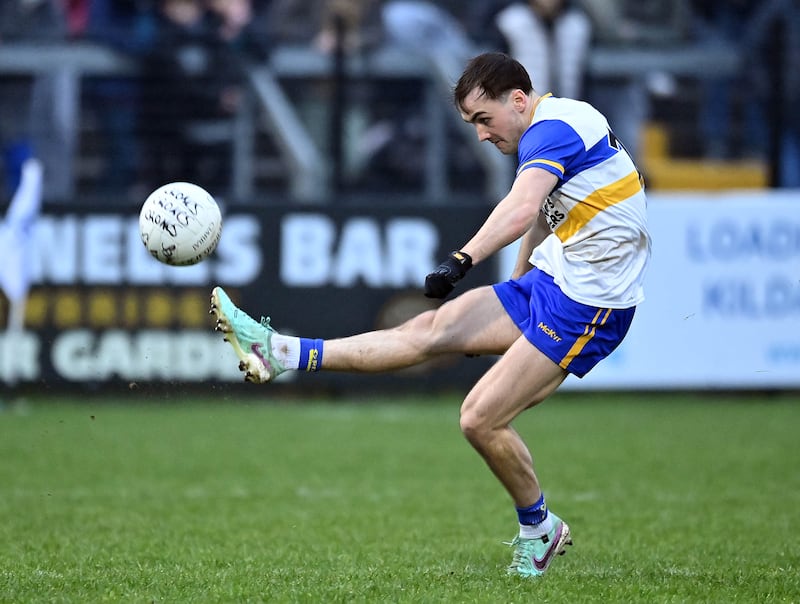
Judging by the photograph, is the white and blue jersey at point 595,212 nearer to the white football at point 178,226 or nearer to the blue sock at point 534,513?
the blue sock at point 534,513

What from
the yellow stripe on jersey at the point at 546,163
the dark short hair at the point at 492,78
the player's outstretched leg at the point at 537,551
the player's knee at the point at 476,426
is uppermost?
the dark short hair at the point at 492,78

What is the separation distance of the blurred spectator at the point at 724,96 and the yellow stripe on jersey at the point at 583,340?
1010cm

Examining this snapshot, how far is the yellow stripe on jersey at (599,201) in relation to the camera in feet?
19.3

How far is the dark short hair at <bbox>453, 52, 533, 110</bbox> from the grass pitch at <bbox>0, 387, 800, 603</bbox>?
81.8 inches

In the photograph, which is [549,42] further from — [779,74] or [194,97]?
[194,97]

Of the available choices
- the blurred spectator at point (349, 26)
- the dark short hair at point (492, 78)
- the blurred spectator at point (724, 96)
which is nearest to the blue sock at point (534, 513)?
the dark short hair at point (492, 78)

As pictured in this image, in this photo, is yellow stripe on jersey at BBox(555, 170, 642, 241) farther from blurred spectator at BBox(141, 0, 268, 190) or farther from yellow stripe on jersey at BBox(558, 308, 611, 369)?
blurred spectator at BBox(141, 0, 268, 190)

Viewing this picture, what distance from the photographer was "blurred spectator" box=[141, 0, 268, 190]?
14945mm

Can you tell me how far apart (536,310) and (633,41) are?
11.0m

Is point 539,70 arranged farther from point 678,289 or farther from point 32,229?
point 32,229

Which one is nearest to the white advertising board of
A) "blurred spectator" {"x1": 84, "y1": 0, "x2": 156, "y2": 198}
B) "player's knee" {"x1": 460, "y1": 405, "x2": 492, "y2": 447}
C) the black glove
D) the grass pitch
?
the grass pitch

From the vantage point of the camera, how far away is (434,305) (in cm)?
1336

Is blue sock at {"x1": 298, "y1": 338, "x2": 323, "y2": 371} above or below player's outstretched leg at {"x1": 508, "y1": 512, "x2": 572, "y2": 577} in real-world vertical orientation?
above

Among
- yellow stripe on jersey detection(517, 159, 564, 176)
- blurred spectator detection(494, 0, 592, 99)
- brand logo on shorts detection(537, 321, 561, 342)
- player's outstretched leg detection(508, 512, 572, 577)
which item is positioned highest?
blurred spectator detection(494, 0, 592, 99)
